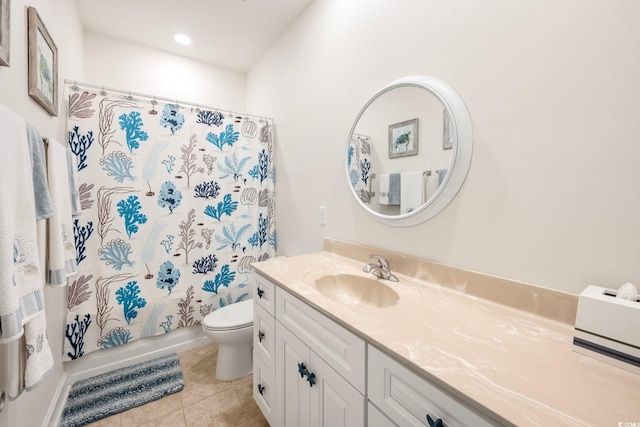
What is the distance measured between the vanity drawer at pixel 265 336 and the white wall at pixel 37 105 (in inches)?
34.3

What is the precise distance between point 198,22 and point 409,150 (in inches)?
77.0

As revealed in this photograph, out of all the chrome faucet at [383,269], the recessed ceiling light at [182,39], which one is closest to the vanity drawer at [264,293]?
the chrome faucet at [383,269]

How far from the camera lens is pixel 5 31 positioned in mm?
872

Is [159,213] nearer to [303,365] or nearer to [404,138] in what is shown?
[303,365]

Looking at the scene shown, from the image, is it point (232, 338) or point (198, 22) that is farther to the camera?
point (198, 22)

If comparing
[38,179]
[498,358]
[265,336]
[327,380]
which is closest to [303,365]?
[327,380]

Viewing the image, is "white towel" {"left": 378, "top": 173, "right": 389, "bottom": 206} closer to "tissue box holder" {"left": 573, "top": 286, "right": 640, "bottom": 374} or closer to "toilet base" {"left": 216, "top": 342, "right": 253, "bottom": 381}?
"tissue box holder" {"left": 573, "top": 286, "right": 640, "bottom": 374}

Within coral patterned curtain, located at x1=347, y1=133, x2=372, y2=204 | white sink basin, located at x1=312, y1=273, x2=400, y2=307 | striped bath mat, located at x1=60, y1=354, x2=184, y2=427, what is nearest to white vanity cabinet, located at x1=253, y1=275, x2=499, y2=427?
white sink basin, located at x1=312, y1=273, x2=400, y2=307

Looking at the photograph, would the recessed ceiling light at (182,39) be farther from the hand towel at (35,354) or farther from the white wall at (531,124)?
the hand towel at (35,354)

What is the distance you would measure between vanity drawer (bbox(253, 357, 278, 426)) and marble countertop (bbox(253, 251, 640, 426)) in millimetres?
598

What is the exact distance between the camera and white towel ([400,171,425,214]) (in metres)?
1.16

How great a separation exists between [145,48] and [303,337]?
2.82 m

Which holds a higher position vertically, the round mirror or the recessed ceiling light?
the recessed ceiling light

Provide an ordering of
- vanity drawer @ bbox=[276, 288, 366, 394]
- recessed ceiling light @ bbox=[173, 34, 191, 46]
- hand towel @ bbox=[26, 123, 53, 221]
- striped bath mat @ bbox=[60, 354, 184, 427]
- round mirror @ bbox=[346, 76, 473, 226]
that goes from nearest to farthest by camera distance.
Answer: vanity drawer @ bbox=[276, 288, 366, 394] → hand towel @ bbox=[26, 123, 53, 221] → round mirror @ bbox=[346, 76, 473, 226] → striped bath mat @ bbox=[60, 354, 184, 427] → recessed ceiling light @ bbox=[173, 34, 191, 46]
